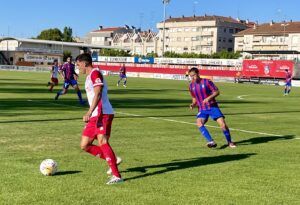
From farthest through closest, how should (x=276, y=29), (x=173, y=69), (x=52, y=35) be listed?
(x=52, y=35) < (x=276, y=29) < (x=173, y=69)

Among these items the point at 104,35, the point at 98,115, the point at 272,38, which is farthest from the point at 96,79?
the point at 104,35

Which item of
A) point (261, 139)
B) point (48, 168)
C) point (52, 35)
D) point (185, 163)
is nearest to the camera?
point (48, 168)

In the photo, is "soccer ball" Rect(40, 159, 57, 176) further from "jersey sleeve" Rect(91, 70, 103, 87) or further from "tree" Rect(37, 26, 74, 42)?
"tree" Rect(37, 26, 74, 42)

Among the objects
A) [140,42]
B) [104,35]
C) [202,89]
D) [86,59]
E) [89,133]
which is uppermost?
[104,35]

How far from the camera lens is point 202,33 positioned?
141375 millimetres

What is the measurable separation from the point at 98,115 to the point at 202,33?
13613 centimetres

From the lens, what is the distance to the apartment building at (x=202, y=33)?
138750mm

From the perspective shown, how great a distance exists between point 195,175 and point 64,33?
163m

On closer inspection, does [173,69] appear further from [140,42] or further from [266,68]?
[140,42]

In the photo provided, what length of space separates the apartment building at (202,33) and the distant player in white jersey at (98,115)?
431ft

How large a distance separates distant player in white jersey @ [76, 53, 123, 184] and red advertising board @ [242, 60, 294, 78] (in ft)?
197

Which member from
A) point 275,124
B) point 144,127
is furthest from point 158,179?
point 275,124

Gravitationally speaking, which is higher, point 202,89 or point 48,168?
point 202,89

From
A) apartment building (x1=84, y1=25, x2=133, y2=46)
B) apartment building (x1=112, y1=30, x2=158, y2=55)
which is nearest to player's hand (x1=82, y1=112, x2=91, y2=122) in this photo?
apartment building (x1=112, y1=30, x2=158, y2=55)
